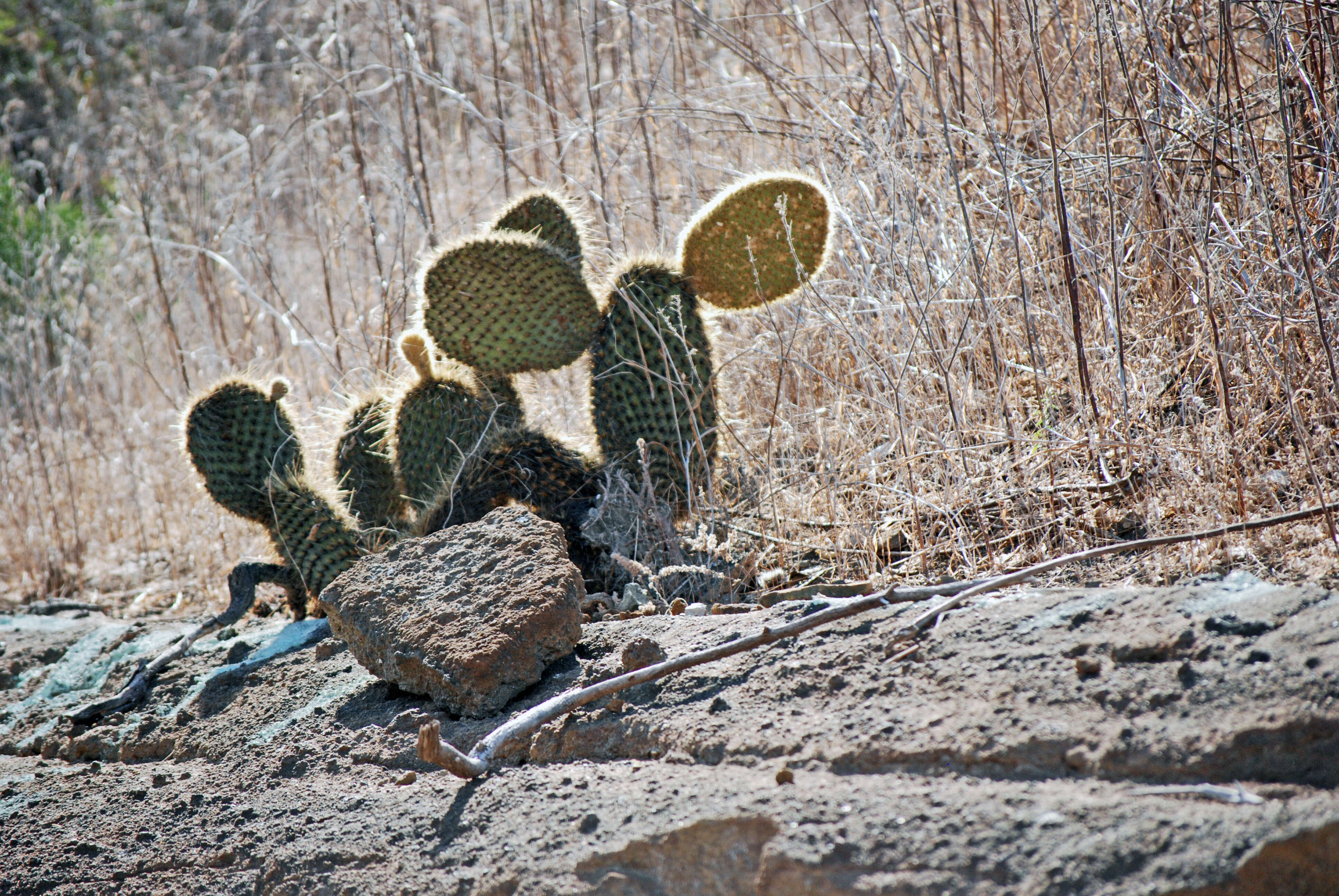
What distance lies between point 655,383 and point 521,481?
1.42 feet

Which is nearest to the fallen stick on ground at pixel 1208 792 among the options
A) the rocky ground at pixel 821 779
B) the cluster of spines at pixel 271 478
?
the rocky ground at pixel 821 779

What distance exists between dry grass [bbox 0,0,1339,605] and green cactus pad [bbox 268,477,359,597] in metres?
0.48

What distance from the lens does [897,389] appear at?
2268mm

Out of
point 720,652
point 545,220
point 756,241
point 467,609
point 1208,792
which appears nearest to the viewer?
point 1208,792

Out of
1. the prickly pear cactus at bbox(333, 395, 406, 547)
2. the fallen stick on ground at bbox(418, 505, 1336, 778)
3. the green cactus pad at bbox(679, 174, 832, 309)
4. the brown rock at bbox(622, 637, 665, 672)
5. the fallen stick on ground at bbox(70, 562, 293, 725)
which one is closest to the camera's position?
the fallen stick on ground at bbox(418, 505, 1336, 778)

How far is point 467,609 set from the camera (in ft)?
6.39

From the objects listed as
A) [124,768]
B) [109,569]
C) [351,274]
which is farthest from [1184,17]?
[109,569]

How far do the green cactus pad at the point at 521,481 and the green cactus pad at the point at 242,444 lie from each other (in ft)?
1.70

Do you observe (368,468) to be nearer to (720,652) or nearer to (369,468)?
(369,468)

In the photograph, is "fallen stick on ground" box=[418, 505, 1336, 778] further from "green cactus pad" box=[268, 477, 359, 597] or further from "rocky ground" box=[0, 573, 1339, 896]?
"green cactus pad" box=[268, 477, 359, 597]

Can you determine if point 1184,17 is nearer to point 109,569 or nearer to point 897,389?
point 897,389

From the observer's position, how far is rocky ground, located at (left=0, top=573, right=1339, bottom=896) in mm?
1121

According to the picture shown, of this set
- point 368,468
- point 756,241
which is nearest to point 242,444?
point 368,468

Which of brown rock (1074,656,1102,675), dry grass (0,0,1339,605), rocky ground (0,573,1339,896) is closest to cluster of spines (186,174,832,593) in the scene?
dry grass (0,0,1339,605)
